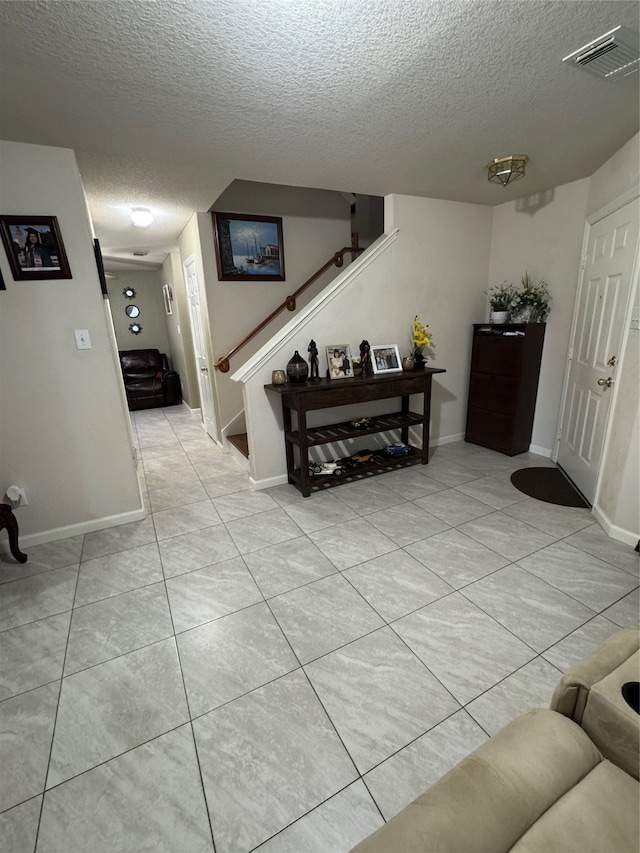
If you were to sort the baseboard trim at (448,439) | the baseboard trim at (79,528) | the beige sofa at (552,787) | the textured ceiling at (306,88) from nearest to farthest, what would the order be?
the beige sofa at (552,787) < the textured ceiling at (306,88) < the baseboard trim at (79,528) < the baseboard trim at (448,439)

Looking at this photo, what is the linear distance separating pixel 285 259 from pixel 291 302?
0.44 meters

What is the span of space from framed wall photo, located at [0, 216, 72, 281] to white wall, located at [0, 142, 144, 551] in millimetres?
39

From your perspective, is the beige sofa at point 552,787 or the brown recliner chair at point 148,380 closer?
the beige sofa at point 552,787

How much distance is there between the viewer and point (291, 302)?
13.1 feet

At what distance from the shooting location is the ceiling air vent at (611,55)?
1426 millimetres

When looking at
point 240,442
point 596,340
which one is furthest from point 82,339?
point 596,340

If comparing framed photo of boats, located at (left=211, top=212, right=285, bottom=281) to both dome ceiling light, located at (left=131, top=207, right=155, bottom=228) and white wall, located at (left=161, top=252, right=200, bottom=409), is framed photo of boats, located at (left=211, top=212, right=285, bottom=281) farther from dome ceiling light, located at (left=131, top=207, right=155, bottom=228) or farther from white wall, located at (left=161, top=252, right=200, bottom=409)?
white wall, located at (left=161, top=252, right=200, bottom=409)

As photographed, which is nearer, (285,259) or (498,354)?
(498,354)

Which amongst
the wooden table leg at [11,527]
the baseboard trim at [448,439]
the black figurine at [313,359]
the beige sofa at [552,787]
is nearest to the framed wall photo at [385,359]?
the black figurine at [313,359]

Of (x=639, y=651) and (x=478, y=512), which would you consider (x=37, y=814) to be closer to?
(x=639, y=651)

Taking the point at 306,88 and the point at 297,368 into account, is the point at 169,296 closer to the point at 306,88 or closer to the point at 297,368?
the point at 297,368

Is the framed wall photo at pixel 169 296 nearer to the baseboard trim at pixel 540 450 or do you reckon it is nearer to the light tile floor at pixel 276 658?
the light tile floor at pixel 276 658

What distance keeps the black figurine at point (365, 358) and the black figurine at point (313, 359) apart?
0.42 metres

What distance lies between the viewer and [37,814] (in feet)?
3.62
